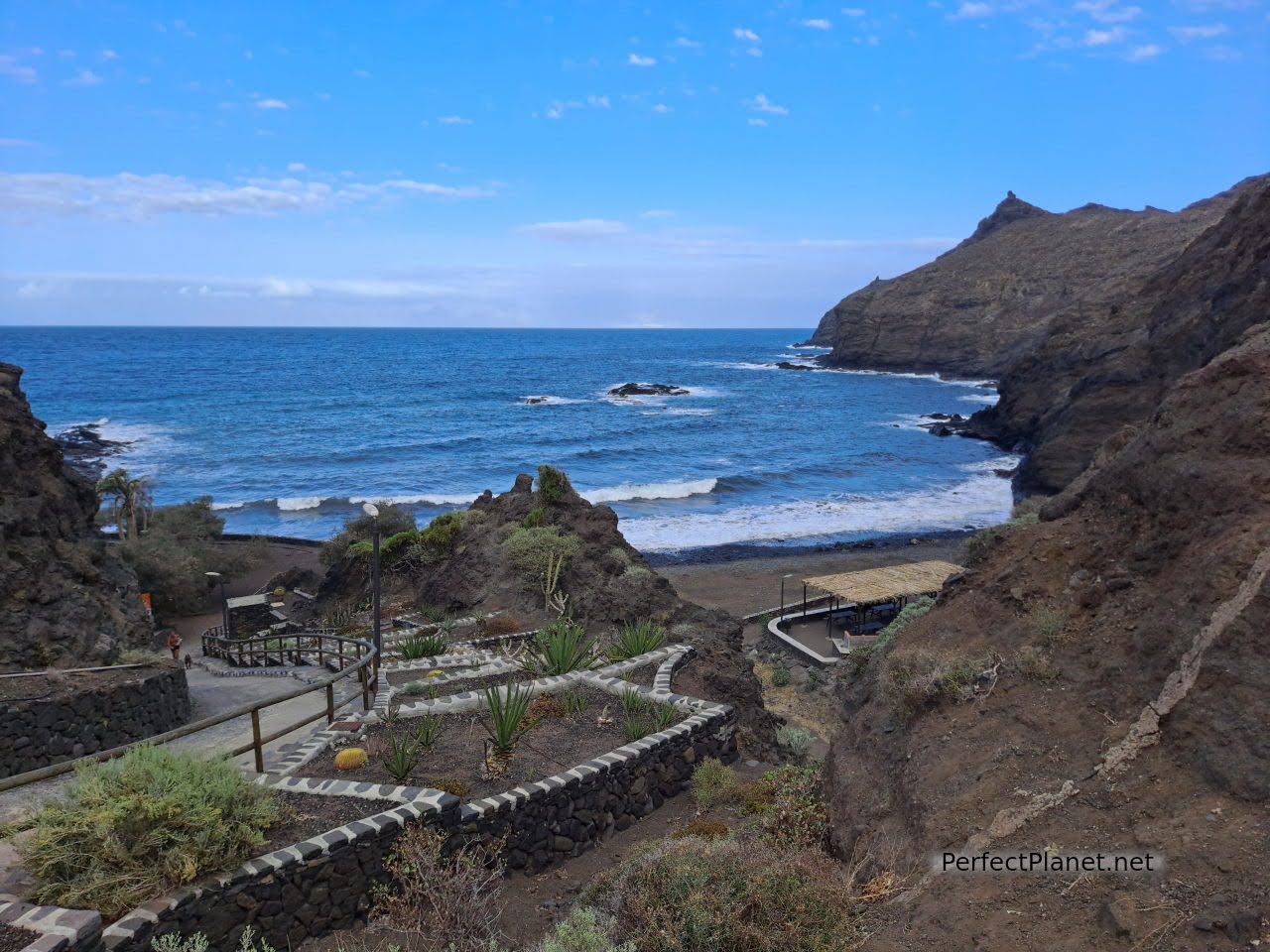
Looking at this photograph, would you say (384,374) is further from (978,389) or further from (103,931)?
(103,931)

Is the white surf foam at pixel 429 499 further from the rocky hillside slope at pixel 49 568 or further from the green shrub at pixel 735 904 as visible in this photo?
the green shrub at pixel 735 904

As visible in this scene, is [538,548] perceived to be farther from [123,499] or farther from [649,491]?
[649,491]

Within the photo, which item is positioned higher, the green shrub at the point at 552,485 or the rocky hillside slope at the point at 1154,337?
the rocky hillside slope at the point at 1154,337

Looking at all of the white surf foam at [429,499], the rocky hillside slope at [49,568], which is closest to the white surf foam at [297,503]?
the white surf foam at [429,499]

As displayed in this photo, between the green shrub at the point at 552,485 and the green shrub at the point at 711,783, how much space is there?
11620 mm

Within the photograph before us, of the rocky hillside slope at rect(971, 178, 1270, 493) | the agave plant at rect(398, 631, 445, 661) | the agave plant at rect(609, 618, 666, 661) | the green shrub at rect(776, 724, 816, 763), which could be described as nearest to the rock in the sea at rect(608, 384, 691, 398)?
the rocky hillside slope at rect(971, 178, 1270, 493)

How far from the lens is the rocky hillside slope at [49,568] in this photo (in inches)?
483

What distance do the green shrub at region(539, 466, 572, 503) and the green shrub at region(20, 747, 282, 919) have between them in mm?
14361

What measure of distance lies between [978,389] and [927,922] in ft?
314

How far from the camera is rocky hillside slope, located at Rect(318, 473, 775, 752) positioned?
41.2 feet

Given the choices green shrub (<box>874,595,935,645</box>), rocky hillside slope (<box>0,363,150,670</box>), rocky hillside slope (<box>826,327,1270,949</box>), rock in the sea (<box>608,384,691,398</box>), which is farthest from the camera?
rock in the sea (<box>608,384,691,398</box>)

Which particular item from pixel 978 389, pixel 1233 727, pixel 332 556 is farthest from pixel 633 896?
pixel 978 389

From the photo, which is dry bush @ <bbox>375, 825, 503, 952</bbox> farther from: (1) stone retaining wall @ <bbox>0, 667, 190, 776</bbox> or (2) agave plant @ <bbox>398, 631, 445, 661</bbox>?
(2) agave plant @ <bbox>398, 631, 445, 661</bbox>

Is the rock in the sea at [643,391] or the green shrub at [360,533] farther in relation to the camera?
the rock in the sea at [643,391]
